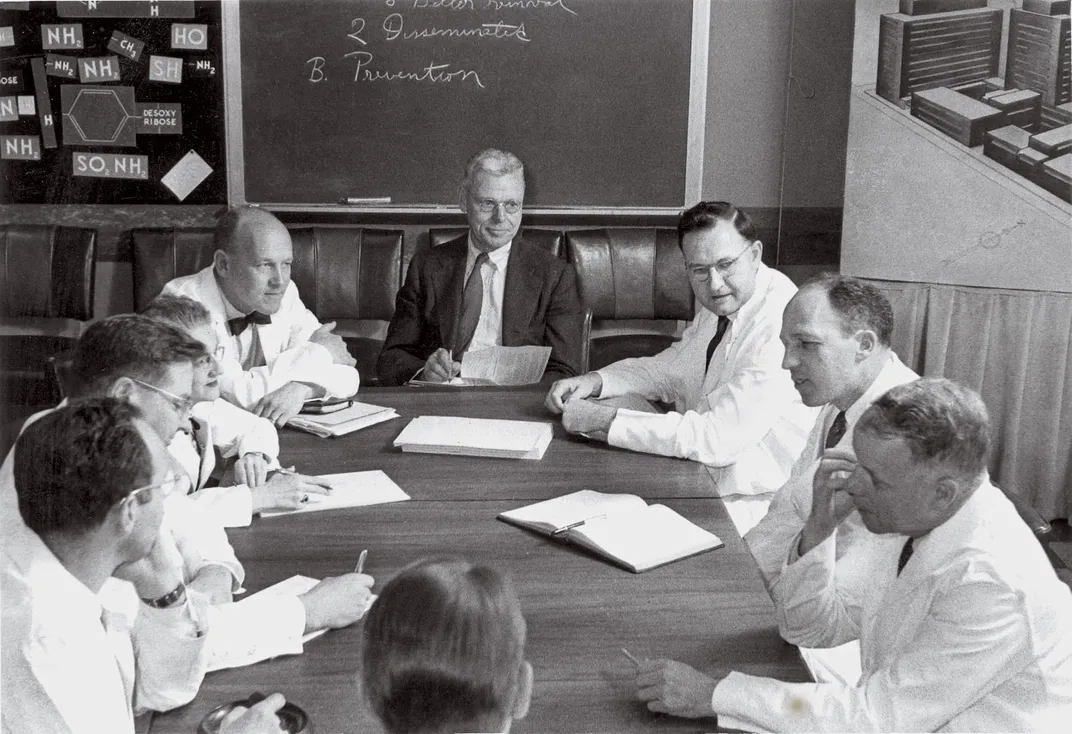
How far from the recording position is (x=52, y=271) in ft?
14.1

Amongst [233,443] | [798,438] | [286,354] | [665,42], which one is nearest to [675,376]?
[798,438]

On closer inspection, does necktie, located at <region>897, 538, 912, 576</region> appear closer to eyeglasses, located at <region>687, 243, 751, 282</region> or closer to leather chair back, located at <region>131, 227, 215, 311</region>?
eyeglasses, located at <region>687, 243, 751, 282</region>

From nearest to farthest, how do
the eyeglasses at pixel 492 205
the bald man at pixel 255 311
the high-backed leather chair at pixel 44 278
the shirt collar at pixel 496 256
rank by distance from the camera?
1. the bald man at pixel 255 311
2. the eyeglasses at pixel 492 205
3. the shirt collar at pixel 496 256
4. the high-backed leather chair at pixel 44 278

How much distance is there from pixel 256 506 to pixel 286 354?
39.1 inches

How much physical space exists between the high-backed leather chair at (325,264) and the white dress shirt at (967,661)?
314 centimetres

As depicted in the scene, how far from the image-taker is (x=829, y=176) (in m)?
4.59

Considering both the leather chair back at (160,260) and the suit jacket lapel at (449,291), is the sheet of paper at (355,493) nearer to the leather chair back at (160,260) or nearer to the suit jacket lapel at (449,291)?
the suit jacket lapel at (449,291)

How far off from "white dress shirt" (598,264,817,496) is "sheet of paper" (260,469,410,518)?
60cm

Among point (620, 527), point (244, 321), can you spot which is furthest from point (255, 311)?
point (620, 527)

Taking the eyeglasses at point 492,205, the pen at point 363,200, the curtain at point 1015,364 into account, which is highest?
the eyeglasses at point 492,205

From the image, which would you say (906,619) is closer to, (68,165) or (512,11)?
(512,11)

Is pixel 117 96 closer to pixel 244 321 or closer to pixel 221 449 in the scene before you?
pixel 244 321

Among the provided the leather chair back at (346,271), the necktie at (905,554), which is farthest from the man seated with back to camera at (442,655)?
the leather chair back at (346,271)

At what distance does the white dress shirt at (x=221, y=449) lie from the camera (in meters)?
2.25
